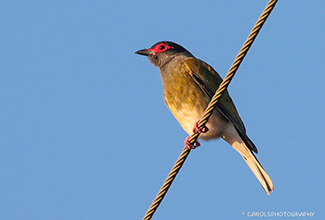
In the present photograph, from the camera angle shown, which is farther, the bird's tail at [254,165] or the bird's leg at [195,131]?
the bird's tail at [254,165]

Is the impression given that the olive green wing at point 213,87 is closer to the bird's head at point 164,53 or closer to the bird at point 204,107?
the bird at point 204,107

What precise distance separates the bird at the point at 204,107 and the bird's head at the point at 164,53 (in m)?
0.47

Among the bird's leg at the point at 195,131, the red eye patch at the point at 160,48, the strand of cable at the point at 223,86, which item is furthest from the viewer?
the red eye patch at the point at 160,48

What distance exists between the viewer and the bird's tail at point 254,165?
625 centimetres

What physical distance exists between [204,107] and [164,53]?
1622mm

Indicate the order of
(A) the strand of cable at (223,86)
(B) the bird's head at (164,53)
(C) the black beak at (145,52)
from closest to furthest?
1. (A) the strand of cable at (223,86)
2. (B) the bird's head at (164,53)
3. (C) the black beak at (145,52)

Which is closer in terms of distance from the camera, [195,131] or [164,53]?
[195,131]

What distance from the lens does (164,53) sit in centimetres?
740

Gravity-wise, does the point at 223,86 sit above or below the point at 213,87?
below

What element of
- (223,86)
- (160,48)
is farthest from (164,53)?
(223,86)

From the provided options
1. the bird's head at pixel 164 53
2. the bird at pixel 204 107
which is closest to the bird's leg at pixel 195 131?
the bird at pixel 204 107

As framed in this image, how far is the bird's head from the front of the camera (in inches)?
287

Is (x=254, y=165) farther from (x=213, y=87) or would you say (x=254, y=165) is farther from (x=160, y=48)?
(x=160, y=48)

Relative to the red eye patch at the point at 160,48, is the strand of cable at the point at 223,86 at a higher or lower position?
lower
